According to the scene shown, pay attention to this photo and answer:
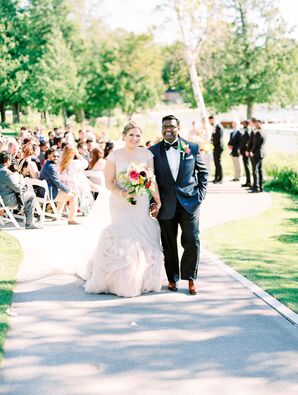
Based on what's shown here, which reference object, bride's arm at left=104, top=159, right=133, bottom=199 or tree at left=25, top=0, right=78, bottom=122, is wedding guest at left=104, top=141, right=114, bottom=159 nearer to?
bride's arm at left=104, top=159, right=133, bottom=199

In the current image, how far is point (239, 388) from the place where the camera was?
467 centimetres

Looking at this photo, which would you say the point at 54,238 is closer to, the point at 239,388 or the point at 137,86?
the point at 239,388

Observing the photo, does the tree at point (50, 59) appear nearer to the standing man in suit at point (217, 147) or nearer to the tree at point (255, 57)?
the tree at point (255, 57)

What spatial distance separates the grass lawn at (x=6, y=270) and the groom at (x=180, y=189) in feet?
6.55

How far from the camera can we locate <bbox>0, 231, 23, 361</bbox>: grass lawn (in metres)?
6.30

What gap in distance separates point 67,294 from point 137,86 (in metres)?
54.2

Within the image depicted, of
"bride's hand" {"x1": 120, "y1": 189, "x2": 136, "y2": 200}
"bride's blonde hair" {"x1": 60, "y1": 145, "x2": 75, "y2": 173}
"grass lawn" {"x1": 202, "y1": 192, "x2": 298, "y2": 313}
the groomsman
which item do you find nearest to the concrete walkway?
"grass lawn" {"x1": 202, "y1": 192, "x2": 298, "y2": 313}

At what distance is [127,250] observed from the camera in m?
7.29

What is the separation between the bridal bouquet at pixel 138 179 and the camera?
707 cm

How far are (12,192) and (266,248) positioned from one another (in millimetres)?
4890

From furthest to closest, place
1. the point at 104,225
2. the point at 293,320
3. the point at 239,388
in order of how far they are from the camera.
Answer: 1. the point at 104,225
2. the point at 293,320
3. the point at 239,388

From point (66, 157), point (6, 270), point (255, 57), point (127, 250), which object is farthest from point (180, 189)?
point (255, 57)

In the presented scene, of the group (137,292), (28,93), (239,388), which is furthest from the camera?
(28,93)

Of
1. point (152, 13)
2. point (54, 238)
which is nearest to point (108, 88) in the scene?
point (152, 13)
